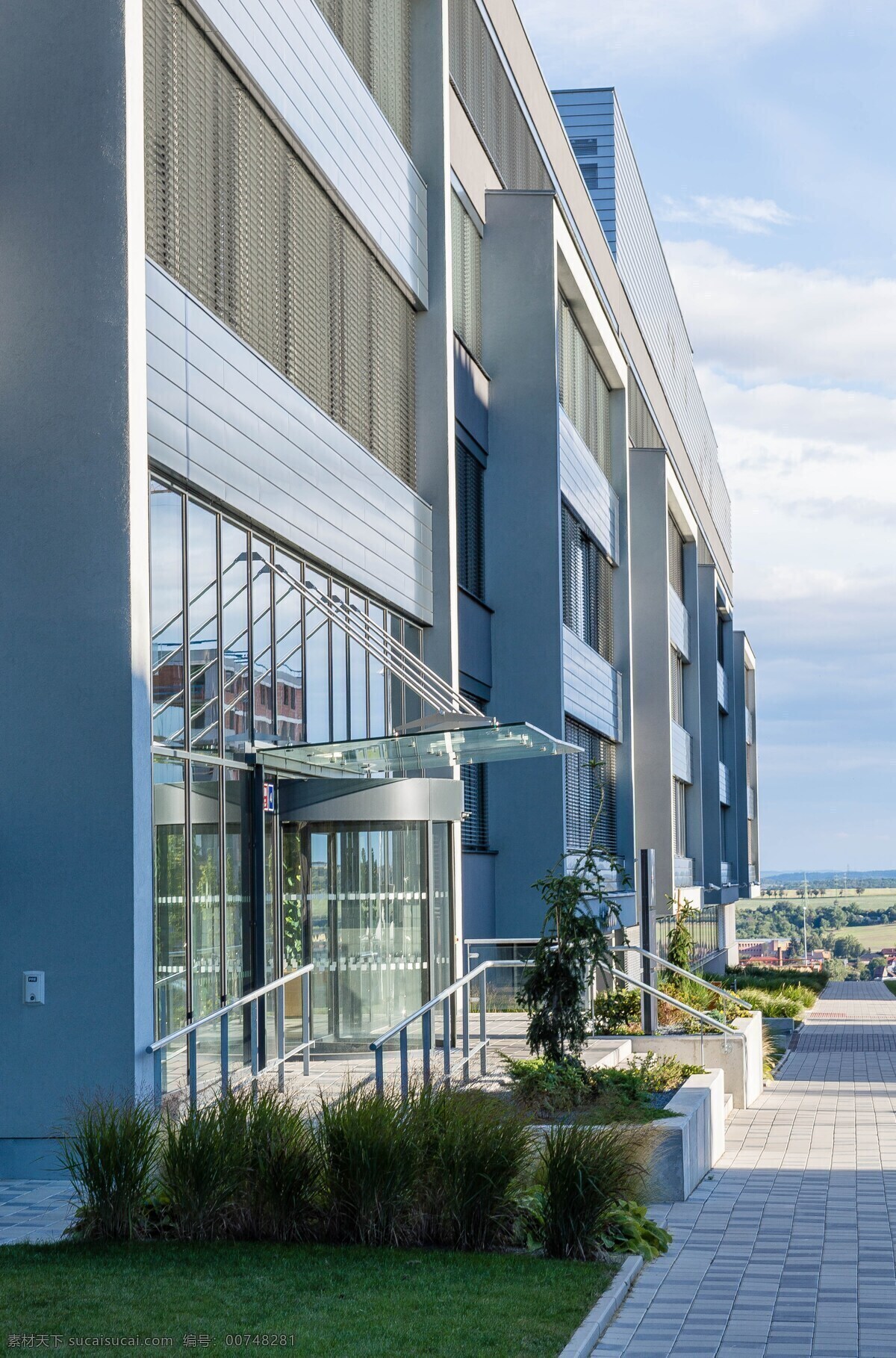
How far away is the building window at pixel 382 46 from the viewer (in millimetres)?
20688

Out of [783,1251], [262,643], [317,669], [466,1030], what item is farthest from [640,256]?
[783,1251]

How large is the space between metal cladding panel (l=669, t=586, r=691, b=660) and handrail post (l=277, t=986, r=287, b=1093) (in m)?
34.9

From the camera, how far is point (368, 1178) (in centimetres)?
920

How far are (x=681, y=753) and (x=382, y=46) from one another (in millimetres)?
32819

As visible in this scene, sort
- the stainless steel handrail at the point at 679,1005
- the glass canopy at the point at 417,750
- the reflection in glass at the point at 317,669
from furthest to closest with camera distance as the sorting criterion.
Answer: the reflection in glass at the point at 317,669 → the stainless steel handrail at the point at 679,1005 → the glass canopy at the point at 417,750

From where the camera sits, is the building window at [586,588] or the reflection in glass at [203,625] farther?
the building window at [586,588]

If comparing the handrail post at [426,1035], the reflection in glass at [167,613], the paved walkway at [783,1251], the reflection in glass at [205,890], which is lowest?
the paved walkway at [783,1251]

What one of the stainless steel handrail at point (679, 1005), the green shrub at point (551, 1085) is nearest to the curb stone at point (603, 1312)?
the green shrub at point (551, 1085)

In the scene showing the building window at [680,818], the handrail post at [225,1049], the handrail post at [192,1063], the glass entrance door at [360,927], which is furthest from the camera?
the building window at [680,818]

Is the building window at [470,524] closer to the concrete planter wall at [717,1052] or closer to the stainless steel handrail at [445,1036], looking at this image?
the stainless steel handrail at [445,1036]

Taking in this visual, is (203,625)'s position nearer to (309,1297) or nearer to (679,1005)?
(679,1005)

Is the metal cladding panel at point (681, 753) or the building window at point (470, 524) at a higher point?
the building window at point (470, 524)

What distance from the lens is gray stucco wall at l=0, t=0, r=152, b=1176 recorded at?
1180 centimetres

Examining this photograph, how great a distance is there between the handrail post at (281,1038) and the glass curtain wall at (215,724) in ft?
1.37
